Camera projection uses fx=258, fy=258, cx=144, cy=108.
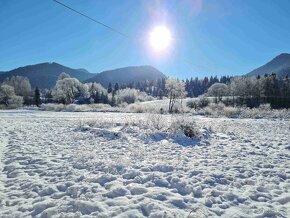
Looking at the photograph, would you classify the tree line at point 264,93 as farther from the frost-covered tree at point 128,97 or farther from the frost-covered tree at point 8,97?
the frost-covered tree at point 8,97

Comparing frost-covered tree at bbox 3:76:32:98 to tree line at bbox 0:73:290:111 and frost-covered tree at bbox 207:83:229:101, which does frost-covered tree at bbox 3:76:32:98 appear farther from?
frost-covered tree at bbox 207:83:229:101

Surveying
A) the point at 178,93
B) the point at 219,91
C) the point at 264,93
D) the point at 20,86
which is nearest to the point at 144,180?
the point at 178,93

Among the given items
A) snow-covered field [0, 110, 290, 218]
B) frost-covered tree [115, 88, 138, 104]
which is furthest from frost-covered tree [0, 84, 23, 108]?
snow-covered field [0, 110, 290, 218]

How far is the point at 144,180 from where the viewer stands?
6.60 m

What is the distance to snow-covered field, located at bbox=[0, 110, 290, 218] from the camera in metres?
5.03

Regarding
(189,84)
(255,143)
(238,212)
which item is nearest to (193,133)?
(255,143)

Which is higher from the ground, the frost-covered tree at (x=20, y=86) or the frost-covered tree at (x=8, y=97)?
the frost-covered tree at (x=20, y=86)

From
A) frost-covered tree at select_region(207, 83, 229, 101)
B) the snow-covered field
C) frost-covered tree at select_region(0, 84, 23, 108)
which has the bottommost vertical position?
the snow-covered field

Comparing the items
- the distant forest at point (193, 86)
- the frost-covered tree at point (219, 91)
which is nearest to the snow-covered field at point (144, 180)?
the frost-covered tree at point (219, 91)

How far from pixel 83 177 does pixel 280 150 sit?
7856mm

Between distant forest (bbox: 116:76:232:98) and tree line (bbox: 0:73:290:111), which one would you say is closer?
tree line (bbox: 0:73:290:111)

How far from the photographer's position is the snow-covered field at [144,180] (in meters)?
5.03

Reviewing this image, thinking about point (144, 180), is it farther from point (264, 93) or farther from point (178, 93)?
point (264, 93)

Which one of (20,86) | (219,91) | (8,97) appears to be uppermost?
(20,86)
